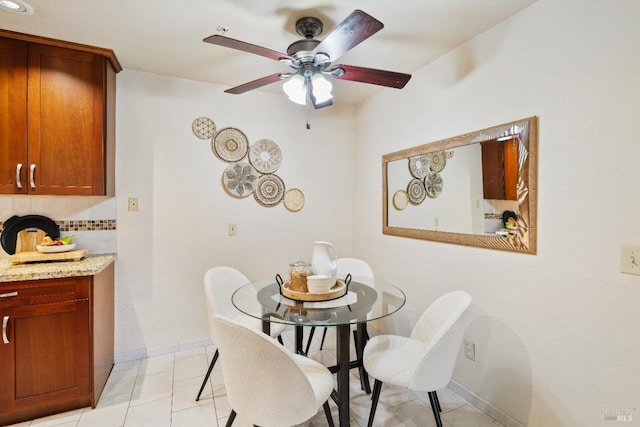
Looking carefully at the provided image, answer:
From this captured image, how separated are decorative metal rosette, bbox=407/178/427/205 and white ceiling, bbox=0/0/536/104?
2.98 feet

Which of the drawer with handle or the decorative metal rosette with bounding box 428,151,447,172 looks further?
the decorative metal rosette with bounding box 428,151,447,172

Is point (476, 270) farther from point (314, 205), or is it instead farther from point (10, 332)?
point (10, 332)

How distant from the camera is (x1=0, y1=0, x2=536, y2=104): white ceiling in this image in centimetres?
169

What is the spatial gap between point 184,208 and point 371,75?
187 cm

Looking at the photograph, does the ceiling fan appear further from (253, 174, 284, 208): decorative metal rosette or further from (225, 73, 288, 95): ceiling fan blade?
(253, 174, 284, 208): decorative metal rosette

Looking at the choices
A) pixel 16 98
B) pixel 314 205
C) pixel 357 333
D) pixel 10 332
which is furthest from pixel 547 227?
pixel 16 98

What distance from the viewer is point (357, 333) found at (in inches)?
85.2

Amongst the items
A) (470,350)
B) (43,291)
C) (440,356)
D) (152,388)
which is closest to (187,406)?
(152,388)

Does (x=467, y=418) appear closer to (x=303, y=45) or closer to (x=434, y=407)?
(x=434, y=407)

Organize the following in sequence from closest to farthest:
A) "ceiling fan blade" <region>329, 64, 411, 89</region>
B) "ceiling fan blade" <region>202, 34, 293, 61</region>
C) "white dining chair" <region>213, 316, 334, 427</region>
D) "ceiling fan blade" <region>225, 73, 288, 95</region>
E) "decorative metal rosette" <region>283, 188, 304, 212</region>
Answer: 1. "white dining chair" <region>213, 316, 334, 427</region>
2. "ceiling fan blade" <region>202, 34, 293, 61</region>
3. "ceiling fan blade" <region>329, 64, 411, 89</region>
4. "ceiling fan blade" <region>225, 73, 288, 95</region>
5. "decorative metal rosette" <region>283, 188, 304, 212</region>

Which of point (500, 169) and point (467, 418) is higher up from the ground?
point (500, 169)

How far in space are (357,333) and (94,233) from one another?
214 centimetres

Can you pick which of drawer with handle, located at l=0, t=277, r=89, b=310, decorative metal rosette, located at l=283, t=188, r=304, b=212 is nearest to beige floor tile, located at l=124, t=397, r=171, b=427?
drawer with handle, located at l=0, t=277, r=89, b=310

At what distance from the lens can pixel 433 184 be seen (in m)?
2.34
